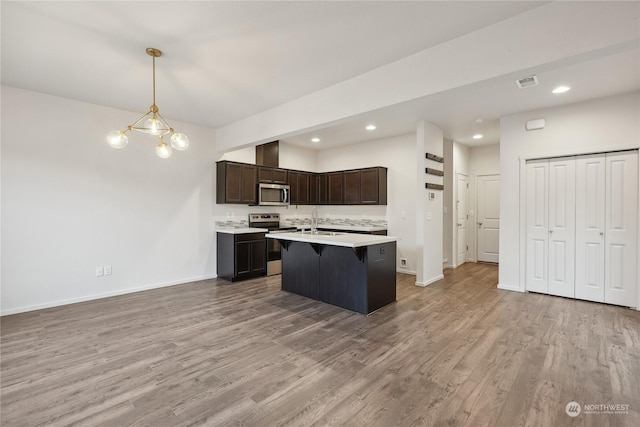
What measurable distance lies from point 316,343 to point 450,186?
4.94 meters

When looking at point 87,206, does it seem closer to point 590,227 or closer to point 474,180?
point 590,227

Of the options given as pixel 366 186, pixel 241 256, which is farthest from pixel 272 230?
pixel 366 186

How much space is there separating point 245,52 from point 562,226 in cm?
481

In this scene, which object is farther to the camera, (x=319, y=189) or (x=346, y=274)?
(x=319, y=189)

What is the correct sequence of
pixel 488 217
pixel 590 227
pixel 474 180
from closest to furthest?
1. pixel 590 227
2. pixel 488 217
3. pixel 474 180

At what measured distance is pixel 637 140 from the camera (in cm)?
380

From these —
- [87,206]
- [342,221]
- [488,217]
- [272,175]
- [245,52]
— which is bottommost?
[342,221]

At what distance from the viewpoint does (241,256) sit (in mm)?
5352

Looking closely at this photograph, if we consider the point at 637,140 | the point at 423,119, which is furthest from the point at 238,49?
the point at 637,140

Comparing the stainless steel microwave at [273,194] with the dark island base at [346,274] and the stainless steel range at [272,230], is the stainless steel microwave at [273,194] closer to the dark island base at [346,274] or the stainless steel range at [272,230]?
A: the stainless steel range at [272,230]

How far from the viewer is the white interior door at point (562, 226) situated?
14.0 feet

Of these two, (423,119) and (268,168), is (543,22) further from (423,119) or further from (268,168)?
(268,168)

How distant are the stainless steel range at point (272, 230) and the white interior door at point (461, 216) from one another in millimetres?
3786

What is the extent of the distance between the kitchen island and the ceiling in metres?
1.63
